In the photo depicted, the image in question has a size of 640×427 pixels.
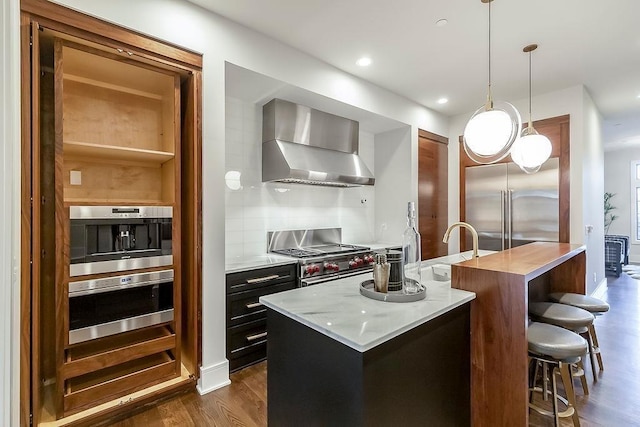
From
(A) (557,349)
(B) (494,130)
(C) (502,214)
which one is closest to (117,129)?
(B) (494,130)

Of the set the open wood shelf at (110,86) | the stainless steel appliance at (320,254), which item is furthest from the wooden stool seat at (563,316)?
the open wood shelf at (110,86)

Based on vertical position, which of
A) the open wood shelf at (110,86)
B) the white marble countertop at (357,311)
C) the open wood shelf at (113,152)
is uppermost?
the open wood shelf at (110,86)

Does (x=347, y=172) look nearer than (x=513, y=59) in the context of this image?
No

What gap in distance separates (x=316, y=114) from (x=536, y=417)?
3.25m

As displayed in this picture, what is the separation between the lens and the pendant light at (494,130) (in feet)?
6.59

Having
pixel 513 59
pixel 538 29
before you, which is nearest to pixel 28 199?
pixel 538 29

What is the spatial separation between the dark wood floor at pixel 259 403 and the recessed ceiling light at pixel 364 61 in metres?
3.10

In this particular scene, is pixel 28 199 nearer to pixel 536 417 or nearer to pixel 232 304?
pixel 232 304

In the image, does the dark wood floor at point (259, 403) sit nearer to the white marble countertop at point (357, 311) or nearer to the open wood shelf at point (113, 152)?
the white marble countertop at point (357, 311)

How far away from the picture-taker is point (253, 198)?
3.32 meters

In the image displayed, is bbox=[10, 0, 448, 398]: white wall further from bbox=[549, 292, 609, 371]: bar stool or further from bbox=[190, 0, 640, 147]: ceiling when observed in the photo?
bbox=[549, 292, 609, 371]: bar stool

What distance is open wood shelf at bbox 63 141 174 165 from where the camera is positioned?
198 cm

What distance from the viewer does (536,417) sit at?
1962mm

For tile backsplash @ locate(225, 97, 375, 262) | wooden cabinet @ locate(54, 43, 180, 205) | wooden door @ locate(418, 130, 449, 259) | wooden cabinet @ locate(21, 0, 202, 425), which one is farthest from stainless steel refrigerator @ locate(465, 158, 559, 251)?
wooden cabinet @ locate(54, 43, 180, 205)
